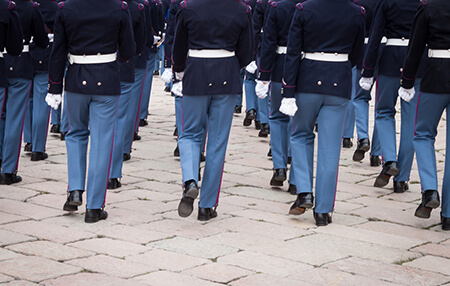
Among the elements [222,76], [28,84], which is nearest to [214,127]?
[222,76]

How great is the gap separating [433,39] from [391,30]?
3.88 feet

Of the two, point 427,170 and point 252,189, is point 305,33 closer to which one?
point 427,170

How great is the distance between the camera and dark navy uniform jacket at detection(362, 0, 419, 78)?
6552mm

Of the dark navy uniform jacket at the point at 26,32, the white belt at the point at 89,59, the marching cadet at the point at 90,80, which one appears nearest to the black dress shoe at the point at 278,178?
the marching cadet at the point at 90,80

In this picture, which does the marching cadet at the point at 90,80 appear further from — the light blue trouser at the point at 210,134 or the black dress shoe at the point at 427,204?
the black dress shoe at the point at 427,204

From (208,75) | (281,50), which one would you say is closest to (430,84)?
(208,75)

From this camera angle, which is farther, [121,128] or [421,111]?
[121,128]

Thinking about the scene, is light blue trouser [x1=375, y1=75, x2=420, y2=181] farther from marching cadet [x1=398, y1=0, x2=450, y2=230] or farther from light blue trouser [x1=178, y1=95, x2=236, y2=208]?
light blue trouser [x1=178, y1=95, x2=236, y2=208]

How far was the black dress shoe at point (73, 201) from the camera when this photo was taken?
18.1 ft

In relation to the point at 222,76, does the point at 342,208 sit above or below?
below

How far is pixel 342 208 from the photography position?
617cm

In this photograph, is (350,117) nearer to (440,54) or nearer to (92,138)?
(440,54)

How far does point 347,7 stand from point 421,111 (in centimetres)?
94

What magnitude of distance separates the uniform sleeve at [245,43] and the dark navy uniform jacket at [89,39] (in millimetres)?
813
